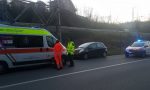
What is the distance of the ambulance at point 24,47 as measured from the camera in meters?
13.5

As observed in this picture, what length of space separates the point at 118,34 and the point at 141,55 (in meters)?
24.3

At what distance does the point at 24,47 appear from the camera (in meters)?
14.3

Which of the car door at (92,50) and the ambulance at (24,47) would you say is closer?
the ambulance at (24,47)

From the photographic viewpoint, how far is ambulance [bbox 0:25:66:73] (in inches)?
530

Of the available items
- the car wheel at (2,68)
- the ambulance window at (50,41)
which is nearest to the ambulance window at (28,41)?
the ambulance window at (50,41)

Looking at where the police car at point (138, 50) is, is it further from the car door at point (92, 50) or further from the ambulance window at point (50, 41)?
the ambulance window at point (50, 41)

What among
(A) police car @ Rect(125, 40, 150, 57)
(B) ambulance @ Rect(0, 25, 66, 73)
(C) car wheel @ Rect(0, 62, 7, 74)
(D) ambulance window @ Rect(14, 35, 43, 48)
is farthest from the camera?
(A) police car @ Rect(125, 40, 150, 57)

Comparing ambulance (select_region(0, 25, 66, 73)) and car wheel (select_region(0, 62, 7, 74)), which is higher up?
ambulance (select_region(0, 25, 66, 73))

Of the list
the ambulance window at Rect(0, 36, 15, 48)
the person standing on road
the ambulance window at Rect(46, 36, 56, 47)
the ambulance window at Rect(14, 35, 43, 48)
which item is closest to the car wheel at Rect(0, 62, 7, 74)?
the ambulance window at Rect(0, 36, 15, 48)

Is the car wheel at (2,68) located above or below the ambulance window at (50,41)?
below

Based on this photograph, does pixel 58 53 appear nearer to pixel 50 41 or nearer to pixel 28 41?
pixel 50 41

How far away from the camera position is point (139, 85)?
1014cm

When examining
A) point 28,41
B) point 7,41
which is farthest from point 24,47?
point 7,41

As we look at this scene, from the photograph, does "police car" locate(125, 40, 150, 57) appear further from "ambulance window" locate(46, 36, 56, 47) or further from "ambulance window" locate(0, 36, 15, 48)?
"ambulance window" locate(0, 36, 15, 48)
